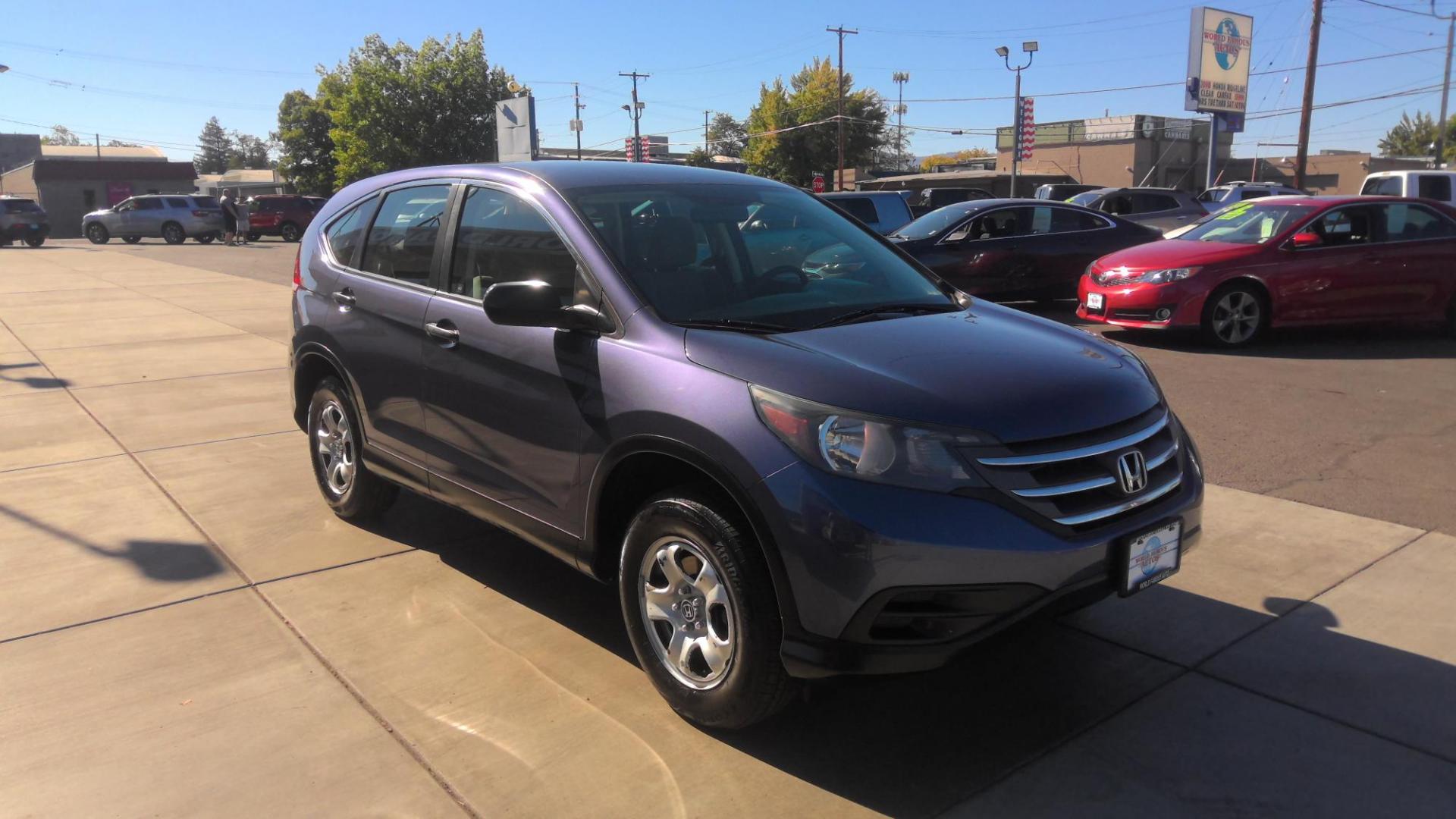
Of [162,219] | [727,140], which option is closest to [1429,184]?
[162,219]

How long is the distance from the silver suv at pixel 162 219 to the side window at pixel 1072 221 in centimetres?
3567

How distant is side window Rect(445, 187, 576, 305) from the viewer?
3.77 meters

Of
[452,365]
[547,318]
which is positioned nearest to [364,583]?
[452,365]

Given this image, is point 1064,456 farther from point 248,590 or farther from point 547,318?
point 248,590

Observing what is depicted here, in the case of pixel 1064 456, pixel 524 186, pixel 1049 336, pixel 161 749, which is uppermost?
pixel 524 186

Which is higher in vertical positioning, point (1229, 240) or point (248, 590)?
point (1229, 240)

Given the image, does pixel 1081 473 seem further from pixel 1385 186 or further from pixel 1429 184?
pixel 1385 186

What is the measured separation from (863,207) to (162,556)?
12930mm

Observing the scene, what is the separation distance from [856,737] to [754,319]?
4.56ft

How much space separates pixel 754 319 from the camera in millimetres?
3492

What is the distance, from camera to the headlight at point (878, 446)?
2.79 m

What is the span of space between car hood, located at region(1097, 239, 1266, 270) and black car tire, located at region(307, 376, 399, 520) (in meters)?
7.89

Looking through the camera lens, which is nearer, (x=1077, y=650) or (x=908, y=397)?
(x=908, y=397)

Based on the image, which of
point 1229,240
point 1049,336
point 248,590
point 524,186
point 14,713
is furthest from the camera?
point 1229,240
